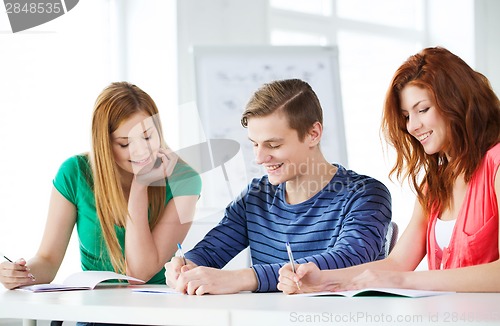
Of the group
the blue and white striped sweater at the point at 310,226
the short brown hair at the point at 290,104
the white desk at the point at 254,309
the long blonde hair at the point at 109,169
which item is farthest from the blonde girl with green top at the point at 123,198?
the white desk at the point at 254,309

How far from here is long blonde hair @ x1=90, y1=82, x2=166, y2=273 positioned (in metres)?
2.00

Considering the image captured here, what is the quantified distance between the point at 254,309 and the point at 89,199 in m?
1.05

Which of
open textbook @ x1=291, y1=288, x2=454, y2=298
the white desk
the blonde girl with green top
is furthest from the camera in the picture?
the blonde girl with green top

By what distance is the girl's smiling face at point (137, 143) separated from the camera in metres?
2.03

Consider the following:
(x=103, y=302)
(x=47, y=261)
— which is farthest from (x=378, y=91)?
(x=103, y=302)

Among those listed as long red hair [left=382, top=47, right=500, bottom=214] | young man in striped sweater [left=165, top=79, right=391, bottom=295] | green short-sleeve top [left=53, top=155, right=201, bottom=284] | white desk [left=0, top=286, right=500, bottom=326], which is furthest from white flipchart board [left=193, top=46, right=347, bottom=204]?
white desk [left=0, top=286, right=500, bottom=326]

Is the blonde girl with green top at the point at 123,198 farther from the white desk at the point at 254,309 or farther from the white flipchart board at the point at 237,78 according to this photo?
the white flipchart board at the point at 237,78

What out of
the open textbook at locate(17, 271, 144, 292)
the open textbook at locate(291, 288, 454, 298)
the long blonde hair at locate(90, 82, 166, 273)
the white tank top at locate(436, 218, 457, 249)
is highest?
the long blonde hair at locate(90, 82, 166, 273)

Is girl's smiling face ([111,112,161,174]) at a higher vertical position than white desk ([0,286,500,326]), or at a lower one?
higher

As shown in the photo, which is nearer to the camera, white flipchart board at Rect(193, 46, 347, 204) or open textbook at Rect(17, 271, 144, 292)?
open textbook at Rect(17, 271, 144, 292)

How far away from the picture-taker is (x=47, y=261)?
198cm

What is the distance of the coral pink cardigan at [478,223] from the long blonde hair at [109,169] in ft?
2.95

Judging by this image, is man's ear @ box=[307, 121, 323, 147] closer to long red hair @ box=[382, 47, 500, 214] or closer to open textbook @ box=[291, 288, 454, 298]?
long red hair @ box=[382, 47, 500, 214]

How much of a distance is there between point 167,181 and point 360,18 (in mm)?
2751
